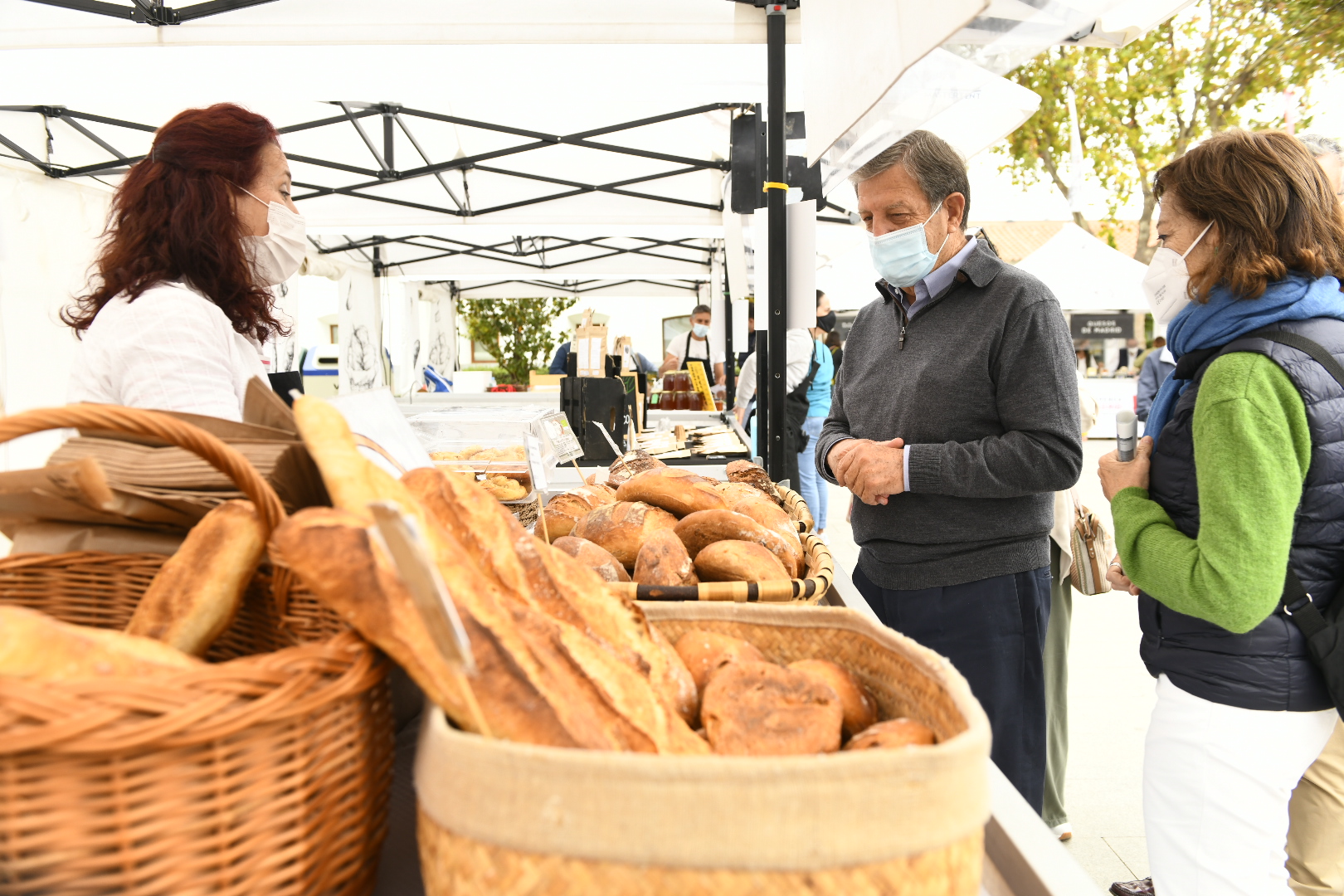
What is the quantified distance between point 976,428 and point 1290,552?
65cm

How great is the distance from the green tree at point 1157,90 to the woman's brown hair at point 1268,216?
893 cm

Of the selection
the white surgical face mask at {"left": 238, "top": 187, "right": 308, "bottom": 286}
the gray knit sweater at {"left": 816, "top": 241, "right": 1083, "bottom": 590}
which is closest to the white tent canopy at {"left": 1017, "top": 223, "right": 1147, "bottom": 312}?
the gray knit sweater at {"left": 816, "top": 241, "right": 1083, "bottom": 590}

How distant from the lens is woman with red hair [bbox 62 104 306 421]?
5.16 feet

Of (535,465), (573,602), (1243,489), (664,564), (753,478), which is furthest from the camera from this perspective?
(753,478)

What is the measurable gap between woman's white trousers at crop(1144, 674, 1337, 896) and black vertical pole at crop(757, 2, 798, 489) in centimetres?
183

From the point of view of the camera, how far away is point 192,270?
1.75 m

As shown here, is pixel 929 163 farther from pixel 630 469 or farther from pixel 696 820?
pixel 696 820

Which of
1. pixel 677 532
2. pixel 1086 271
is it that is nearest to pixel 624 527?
pixel 677 532

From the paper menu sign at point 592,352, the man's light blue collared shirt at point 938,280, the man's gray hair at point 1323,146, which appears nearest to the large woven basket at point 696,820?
the man's light blue collared shirt at point 938,280

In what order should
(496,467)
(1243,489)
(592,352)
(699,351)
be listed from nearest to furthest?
(1243,489) → (496,467) → (592,352) → (699,351)

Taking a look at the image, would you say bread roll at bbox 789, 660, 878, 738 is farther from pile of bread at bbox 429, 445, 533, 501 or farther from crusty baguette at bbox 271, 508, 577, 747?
pile of bread at bbox 429, 445, 533, 501

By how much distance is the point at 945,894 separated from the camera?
1.83 feet

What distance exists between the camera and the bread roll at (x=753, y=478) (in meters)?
2.13

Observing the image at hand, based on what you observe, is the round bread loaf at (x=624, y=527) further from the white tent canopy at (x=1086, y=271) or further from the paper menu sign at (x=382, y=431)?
the white tent canopy at (x=1086, y=271)
